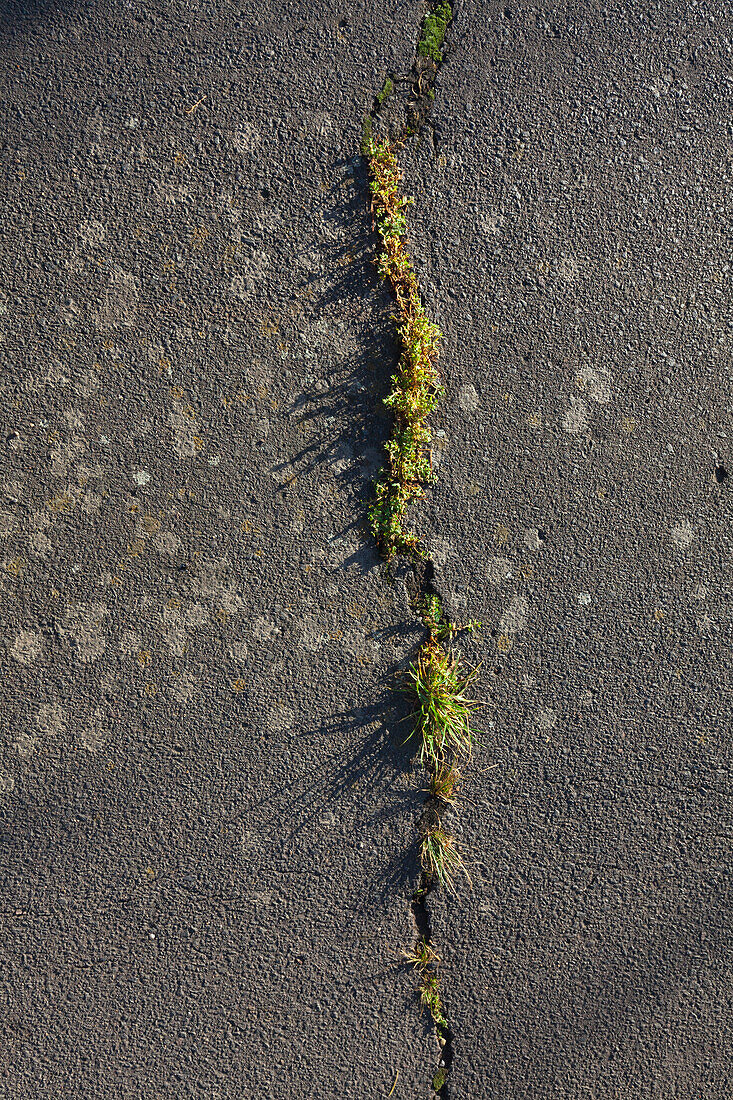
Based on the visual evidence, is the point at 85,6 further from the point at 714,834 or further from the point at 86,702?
the point at 714,834

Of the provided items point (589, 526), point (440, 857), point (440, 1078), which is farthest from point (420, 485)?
point (440, 1078)

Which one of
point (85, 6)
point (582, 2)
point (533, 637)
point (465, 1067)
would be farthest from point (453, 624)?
point (85, 6)

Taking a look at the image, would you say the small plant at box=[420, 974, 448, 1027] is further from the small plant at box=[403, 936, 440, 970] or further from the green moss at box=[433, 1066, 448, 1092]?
the green moss at box=[433, 1066, 448, 1092]

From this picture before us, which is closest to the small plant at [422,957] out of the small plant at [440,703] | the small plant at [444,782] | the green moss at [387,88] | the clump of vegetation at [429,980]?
the clump of vegetation at [429,980]

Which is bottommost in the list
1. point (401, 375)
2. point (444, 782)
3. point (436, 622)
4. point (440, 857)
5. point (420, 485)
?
point (440, 857)

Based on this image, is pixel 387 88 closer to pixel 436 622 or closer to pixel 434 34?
pixel 434 34

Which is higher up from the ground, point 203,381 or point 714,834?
point 203,381

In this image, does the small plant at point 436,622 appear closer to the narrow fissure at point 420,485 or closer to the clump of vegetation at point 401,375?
the narrow fissure at point 420,485
